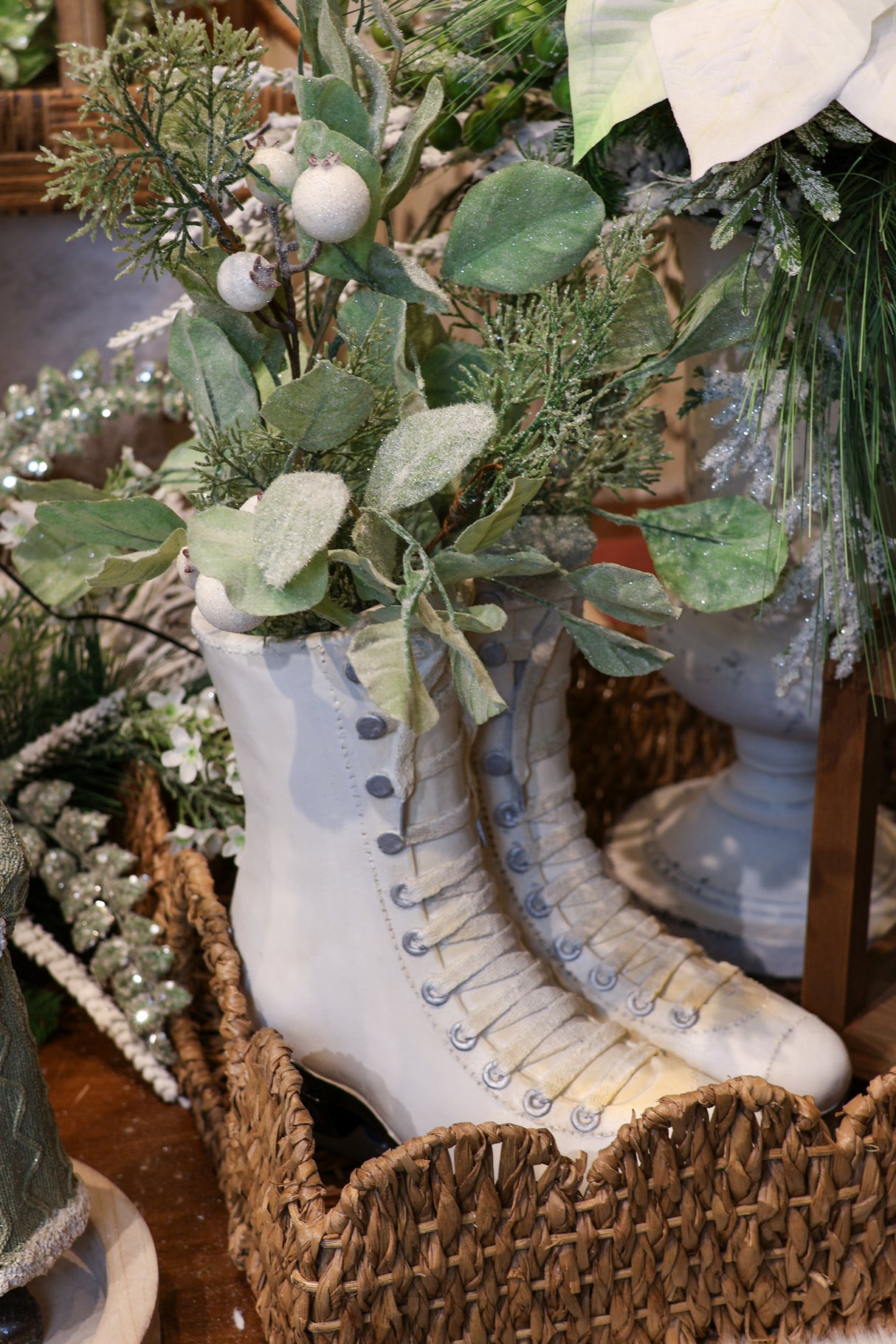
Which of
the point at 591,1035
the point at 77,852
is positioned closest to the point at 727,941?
the point at 591,1035

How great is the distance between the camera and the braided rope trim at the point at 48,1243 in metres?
0.35

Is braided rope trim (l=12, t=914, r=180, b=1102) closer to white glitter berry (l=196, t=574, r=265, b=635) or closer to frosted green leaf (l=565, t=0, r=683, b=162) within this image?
white glitter berry (l=196, t=574, r=265, b=635)

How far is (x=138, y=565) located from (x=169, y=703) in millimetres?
205

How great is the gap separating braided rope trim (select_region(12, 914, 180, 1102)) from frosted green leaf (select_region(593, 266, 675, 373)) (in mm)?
322

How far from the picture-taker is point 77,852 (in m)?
0.54

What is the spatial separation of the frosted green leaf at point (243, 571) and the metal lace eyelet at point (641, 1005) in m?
0.21

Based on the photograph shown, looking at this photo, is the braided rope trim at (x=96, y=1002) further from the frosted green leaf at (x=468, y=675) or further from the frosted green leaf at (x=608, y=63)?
the frosted green leaf at (x=608, y=63)

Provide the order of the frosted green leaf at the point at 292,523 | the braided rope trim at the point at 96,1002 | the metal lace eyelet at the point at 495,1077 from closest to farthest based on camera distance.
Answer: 1. the frosted green leaf at the point at 292,523
2. the metal lace eyelet at the point at 495,1077
3. the braided rope trim at the point at 96,1002

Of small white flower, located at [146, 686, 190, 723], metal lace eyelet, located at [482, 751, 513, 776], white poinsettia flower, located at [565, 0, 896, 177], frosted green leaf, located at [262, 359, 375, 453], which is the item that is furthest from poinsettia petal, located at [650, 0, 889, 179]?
small white flower, located at [146, 686, 190, 723]

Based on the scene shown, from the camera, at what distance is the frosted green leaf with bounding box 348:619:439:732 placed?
298mm

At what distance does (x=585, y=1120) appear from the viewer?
385 millimetres

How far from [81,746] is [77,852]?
6 cm

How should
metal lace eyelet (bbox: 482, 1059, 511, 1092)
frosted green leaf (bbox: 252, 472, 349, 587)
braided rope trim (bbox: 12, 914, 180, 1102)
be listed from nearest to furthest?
frosted green leaf (bbox: 252, 472, 349, 587) → metal lace eyelet (bbox: 482, 1059, 511, 1092) → braided rope trim (bbox: 12, 914, 180, 1102)

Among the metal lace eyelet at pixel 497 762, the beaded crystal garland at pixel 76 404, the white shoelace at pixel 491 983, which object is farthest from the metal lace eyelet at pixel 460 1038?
the beaded crystal garland at pixel 76 404
